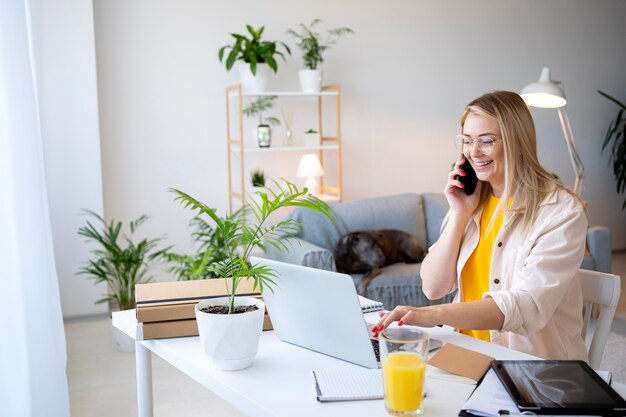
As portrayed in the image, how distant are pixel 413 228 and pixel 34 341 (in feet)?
9.15

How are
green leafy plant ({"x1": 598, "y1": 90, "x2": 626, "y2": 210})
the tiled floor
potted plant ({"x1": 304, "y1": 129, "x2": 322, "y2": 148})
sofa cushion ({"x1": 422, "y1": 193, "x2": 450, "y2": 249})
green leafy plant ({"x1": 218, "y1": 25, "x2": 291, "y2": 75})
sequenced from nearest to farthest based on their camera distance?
the tiled floor, green leafy plant ({"x1": 218, "y1": 25, "x2": 291, "y2": 75}), sofa cushion ({"x1": 422, "y1": 193, "x2": 450, "y2": 249}), potted plant ({"x1": 304, "y1": 129, "x2": 322, "y2": 148}), green leafy plant ({"x1": 598, "y1": 90, "x2": 626, "y2": 210})

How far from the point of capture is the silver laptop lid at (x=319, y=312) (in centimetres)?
150

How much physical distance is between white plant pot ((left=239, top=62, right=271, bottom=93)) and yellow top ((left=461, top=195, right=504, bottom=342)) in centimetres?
282

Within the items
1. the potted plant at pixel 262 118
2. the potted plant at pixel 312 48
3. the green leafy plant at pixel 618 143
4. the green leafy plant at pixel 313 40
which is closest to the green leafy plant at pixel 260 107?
the potted plant at pixel 262 118

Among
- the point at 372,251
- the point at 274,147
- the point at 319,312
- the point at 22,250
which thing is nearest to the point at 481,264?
the point at 319,312

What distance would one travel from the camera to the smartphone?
2.08 meters

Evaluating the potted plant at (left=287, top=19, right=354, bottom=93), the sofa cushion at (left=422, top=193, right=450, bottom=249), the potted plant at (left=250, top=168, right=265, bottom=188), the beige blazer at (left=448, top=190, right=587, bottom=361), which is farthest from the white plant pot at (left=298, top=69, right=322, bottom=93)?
the beige blazer at (left=448, top=190, right=587, bottom=361)

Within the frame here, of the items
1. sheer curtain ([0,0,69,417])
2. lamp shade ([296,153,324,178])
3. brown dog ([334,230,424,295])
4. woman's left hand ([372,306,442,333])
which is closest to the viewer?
woman's left hand ([372,306,442,333])

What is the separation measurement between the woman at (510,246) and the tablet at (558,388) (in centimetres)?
31

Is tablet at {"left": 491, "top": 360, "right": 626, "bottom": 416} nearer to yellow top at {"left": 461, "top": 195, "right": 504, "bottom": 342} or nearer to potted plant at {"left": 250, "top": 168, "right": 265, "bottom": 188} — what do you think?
yellow top at {"left": 461, "top": 195, "right": 504, "bottom": 342}

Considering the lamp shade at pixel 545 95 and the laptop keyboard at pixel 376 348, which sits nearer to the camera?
the laptop keyboard at pixel 376 348

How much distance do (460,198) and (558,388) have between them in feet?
2.91

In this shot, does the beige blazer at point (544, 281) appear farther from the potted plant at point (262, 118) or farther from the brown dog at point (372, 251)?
the potted plant at point (262, 118)

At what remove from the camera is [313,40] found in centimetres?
491
